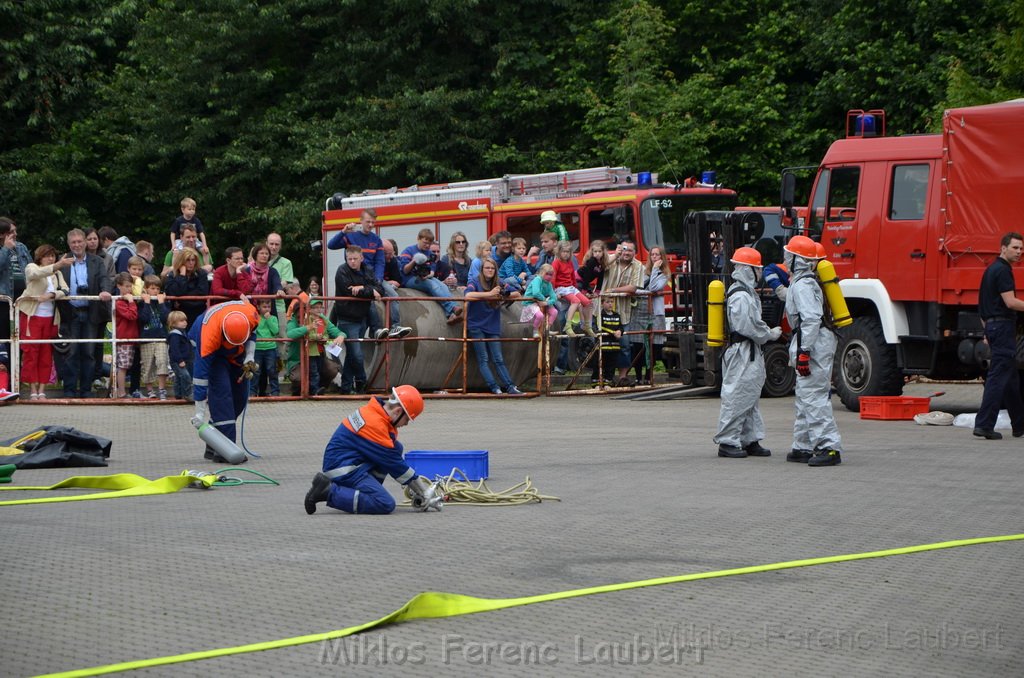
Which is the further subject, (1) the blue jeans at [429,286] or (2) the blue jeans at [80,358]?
(1) the blue jeans at [429,286]

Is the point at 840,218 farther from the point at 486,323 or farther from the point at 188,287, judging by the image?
the point at 188,287

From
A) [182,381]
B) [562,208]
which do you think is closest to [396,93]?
[562,208]

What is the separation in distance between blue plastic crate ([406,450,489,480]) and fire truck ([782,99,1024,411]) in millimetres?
7820

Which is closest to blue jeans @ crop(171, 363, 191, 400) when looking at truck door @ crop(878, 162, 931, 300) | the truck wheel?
the truck wheel

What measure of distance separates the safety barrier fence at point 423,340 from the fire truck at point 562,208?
1969 mm

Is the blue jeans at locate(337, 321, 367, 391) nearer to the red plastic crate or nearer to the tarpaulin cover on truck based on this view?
the red plastic crate

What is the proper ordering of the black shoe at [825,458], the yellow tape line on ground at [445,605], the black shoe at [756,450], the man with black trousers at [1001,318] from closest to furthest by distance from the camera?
1. the yellow tape line on ground at [445,605]
2. the black shoe at [825,458]
3. the black shoe at [756,450]
4. the man with black trousers at [1001,318]

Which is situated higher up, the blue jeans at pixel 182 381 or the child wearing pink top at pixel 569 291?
the child wearing pink top at pixel 569 291

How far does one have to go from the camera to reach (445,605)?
21.7 ft

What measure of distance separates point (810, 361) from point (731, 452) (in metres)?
1.06

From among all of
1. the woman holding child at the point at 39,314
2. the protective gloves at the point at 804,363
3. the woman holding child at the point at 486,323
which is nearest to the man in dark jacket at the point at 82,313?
the woman holding child at the point at 39,314

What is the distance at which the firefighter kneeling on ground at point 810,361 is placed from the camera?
1257 cm

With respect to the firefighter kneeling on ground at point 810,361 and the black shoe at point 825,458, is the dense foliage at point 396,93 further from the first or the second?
the black shoe at point 825,458

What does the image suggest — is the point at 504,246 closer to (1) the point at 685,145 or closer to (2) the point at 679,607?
(1) the point at 685,145
